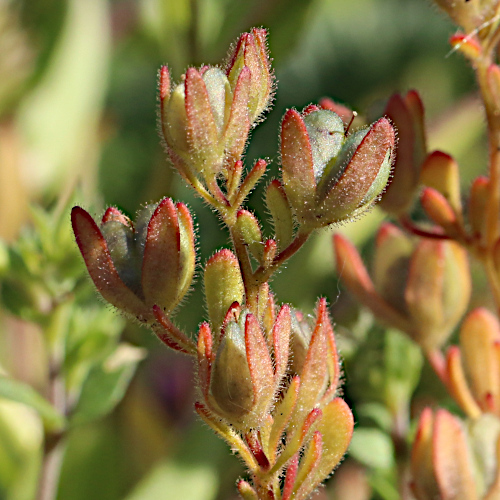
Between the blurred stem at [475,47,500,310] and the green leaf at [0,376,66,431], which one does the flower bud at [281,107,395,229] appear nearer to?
the blurred stem at [475,47,500,310]

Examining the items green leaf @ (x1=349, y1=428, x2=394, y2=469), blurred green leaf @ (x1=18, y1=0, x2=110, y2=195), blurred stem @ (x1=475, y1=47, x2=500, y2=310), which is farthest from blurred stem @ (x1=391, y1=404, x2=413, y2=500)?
blurred green leaf @ (x1=18, y1=0, x2=110, y2=195)

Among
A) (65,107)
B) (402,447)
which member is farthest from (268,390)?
(65,107)

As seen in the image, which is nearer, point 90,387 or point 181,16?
point 90,387

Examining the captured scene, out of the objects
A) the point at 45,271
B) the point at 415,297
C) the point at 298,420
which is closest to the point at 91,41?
the point at 45,271

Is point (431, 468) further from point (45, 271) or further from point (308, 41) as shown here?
point (308, 41)

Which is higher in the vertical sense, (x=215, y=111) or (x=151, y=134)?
(x=215, y=111)

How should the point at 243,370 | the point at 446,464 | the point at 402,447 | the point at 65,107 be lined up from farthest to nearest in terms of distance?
the point at 65,107 → the point at 402,447 → the point at 446,464 → the point at 243,370

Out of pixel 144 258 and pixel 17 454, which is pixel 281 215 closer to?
pixel 144 258

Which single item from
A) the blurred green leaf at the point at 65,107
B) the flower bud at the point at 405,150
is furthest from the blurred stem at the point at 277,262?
the blurred green leaf at the point at 65,107
